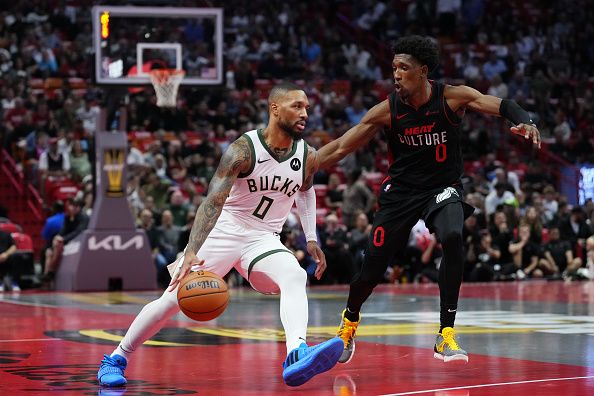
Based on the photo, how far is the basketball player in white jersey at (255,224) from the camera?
8242mm

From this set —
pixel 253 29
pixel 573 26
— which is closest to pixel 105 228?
pixel 253 29

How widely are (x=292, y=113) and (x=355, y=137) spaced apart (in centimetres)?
104

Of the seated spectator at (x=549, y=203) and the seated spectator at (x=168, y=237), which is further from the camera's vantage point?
the seated spectator at (x=549, y=203)

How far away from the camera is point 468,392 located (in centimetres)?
787

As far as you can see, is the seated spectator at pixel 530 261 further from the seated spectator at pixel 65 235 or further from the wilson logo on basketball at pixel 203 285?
the wilson logo on basketball at pixel 203 285

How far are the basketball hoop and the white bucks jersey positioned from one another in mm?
12067

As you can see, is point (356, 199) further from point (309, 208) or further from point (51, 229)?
point (309, 208)

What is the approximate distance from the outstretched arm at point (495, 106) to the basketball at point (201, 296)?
8.00 ft

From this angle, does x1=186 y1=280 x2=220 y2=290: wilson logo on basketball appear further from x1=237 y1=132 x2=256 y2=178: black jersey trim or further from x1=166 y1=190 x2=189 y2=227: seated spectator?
x1=166 y1=190 x2=189 y2=227: seated spectator

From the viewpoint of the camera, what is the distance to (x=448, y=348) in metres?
8.95

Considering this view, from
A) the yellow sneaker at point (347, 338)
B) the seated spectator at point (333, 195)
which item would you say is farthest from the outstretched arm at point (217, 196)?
the seated spectator at point (333, 195)

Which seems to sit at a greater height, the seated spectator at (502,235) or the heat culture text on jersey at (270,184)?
the heat culture text on jersey at (270,184)

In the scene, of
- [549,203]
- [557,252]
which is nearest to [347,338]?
[557,252]

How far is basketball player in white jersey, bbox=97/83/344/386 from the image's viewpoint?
8.24 m
